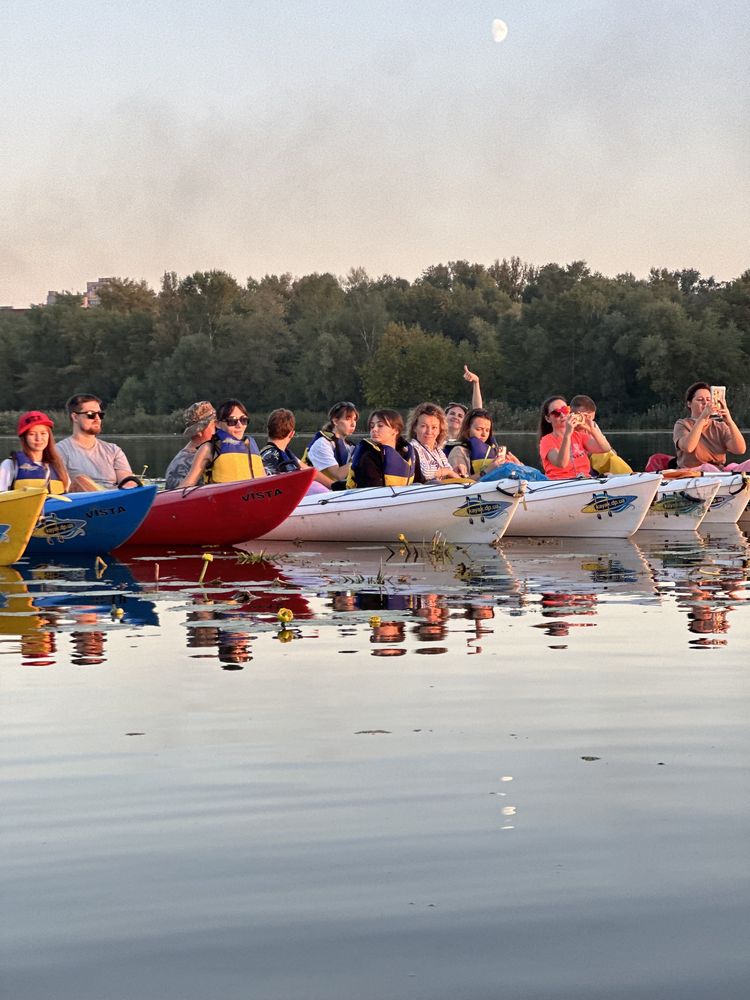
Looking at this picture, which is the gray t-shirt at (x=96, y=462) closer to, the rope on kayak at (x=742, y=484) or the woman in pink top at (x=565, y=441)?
the woman in pink top at (x=565, y=441)

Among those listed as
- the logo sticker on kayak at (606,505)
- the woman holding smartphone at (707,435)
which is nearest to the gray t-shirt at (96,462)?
the logo sticker on kayak at (606,505)

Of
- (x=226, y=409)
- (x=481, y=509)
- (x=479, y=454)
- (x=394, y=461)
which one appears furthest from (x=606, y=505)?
(x=226, y=409)

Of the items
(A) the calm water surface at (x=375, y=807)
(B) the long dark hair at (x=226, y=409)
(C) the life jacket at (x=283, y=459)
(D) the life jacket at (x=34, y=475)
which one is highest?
(B) the long dark hair at (x=226, y=409)

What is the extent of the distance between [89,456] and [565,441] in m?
A: 4.49

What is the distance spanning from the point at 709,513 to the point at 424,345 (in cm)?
7251

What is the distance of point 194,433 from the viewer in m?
14.4

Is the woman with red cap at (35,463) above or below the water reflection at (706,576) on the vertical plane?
above

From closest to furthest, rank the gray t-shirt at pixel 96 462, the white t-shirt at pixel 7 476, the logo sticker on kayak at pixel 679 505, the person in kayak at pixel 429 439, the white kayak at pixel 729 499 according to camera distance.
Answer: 1. the white t-shirt at pixel 7 476
2. the gray t-shirt at pixel 96 462
3. the person in kayak at pixel 429 439
4. the logo sticker on kayak at pixel 679 505
5. the white kayak at pixel 729 499

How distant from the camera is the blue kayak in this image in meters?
12.9

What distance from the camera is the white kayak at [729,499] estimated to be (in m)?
16.3

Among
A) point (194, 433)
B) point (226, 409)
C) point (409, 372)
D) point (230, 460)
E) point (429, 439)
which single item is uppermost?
point (409, 372)

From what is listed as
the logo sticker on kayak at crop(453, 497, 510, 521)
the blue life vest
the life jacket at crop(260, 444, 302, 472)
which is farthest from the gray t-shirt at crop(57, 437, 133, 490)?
the blue life vest

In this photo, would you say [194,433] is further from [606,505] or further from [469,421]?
[606,505]

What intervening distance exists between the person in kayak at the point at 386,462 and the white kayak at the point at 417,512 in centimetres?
21
